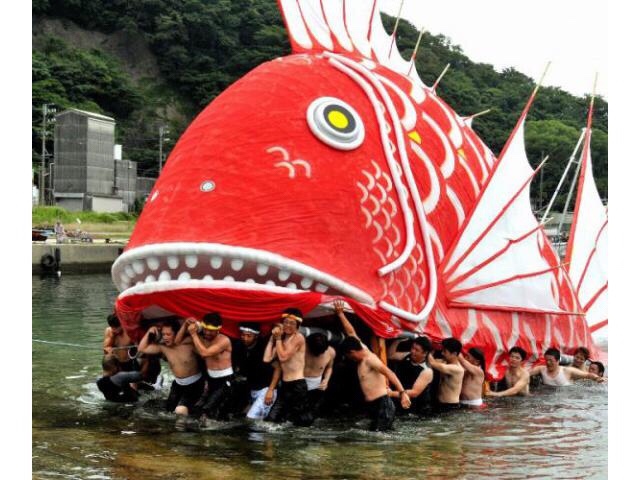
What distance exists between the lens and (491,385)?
10680 millimetres

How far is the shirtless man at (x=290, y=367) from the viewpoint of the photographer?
8.39m

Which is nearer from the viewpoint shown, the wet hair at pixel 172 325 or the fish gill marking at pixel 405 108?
the wet hair at pixel 172 325

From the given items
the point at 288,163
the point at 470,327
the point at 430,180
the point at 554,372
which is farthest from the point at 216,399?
the point at 554,372

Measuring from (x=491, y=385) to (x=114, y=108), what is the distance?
3042cm

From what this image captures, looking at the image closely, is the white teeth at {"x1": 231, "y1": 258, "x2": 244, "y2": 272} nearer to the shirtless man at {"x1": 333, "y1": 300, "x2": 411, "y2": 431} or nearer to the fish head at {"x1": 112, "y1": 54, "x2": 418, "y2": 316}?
the fish head at {"x1": 112, "y1": 54, "x2": 418, "y2": 316}

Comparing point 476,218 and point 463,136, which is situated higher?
point 463,136

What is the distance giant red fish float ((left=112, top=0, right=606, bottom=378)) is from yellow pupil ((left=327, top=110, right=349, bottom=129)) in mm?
13

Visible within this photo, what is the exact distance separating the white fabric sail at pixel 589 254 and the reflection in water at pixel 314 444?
8.62 feet

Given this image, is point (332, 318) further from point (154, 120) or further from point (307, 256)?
point (154, 120)

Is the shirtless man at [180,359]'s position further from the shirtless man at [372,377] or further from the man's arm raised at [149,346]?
the shirtless man at [372,377]

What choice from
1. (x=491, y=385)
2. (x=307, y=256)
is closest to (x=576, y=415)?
(x=491, y=385)


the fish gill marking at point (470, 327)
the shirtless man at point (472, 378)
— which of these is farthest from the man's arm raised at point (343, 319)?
the fish gill marking at point (470, 327)

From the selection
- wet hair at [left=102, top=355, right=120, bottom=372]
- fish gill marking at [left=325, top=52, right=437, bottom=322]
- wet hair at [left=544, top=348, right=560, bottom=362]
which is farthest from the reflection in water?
fish gill marking at [left=325, top=52, right=437, bottom=322]

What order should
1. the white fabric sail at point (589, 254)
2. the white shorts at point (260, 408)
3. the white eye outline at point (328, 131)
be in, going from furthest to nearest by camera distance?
the white fabric sail at point (589, 254) → the white eye outline at point (328, 131) → the white shorts at point (260, 408)
